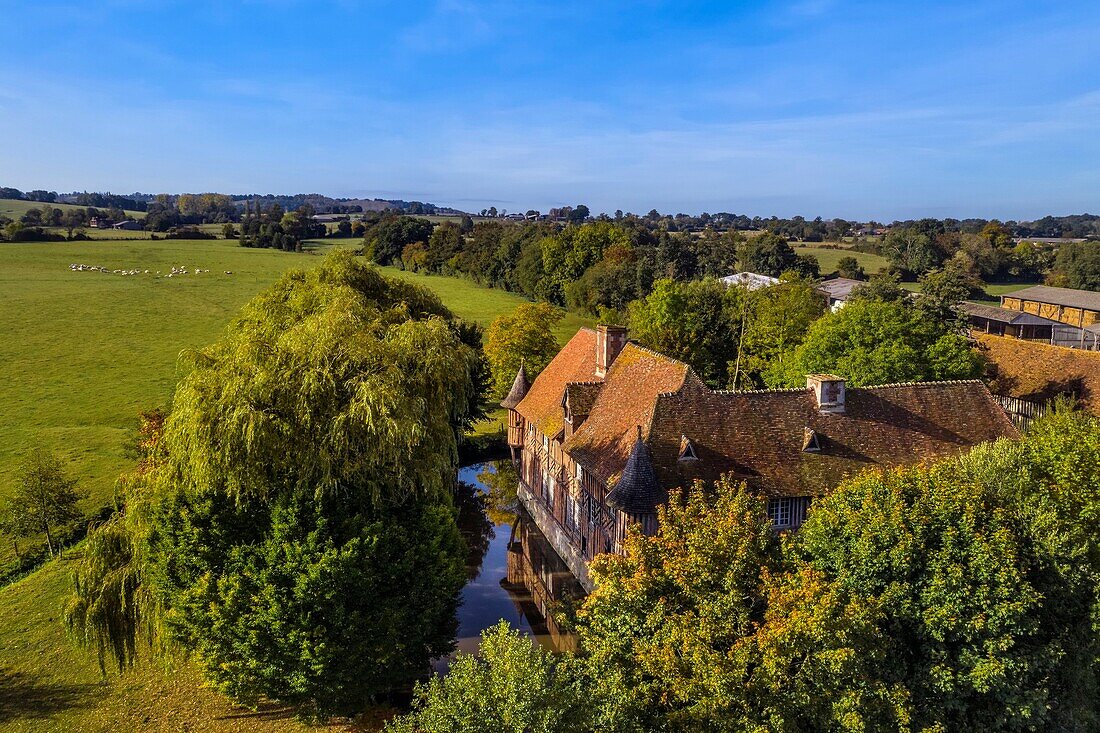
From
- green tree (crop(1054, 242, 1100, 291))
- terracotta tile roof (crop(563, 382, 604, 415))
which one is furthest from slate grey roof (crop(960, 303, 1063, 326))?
terracotta tile roof (crop(563, 382, 604, 415))

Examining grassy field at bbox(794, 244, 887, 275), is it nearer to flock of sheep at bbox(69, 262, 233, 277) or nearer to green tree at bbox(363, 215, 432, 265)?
green tree at bbox(363, 215, 432, 265)

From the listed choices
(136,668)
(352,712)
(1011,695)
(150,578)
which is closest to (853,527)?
(1011,695)

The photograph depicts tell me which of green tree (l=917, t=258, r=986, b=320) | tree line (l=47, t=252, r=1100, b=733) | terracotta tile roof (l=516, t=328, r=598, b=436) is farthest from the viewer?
green tree (l=917, t=258, r=986, b=320)

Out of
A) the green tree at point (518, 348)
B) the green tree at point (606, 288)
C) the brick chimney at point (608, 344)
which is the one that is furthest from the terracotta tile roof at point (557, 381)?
the green tree at point (606, 288)

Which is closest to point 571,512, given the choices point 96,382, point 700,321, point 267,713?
point 267,713

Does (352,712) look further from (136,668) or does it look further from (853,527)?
(853,527)

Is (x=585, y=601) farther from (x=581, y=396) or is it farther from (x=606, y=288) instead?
(x=606, y=288)

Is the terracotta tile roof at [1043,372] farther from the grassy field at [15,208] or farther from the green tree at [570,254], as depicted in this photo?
the grassy field at [15,208]
